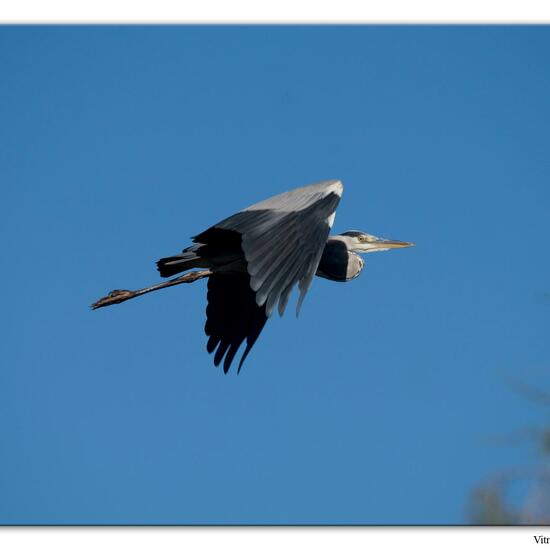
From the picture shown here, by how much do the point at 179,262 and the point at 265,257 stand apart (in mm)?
1698

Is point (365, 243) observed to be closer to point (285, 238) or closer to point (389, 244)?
point (389, 244)

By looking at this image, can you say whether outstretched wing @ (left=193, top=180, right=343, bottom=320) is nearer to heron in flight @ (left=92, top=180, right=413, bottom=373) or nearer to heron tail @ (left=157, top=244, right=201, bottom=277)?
heron in flight @ (left=92, top=180, right=413, bottom=373)

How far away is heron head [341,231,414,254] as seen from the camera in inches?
304

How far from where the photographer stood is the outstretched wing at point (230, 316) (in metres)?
7.19

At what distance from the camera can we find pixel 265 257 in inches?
205

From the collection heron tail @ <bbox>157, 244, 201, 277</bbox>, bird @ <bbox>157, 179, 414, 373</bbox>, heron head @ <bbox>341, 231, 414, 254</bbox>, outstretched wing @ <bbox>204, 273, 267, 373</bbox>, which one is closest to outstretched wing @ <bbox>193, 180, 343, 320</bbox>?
bird @ <bbox>157, 179, 414, 373</bbox>
